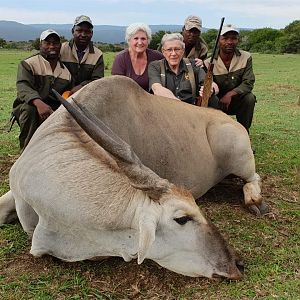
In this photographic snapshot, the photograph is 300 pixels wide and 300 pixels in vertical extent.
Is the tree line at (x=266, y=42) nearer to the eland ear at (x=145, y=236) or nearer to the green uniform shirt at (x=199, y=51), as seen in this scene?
the green uniform shirt at (x=199, y=51)

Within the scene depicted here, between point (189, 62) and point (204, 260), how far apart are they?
3518 millimetres

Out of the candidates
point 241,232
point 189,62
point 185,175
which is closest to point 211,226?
point 241,232

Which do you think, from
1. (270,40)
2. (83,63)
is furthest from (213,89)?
(270,40)

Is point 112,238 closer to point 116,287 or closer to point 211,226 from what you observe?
point 116,287

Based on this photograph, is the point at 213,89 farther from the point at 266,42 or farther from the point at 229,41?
the point at 266,42

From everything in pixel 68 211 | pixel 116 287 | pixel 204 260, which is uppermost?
pixel 68 211

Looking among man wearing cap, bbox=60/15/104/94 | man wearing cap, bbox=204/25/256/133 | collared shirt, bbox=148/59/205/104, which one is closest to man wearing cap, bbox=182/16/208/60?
man wearing cap, bbox=204/25/256/133

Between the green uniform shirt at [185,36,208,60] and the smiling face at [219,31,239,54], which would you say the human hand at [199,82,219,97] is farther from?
the green uniform shirt at [185,36,208,60]

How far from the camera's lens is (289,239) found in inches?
178

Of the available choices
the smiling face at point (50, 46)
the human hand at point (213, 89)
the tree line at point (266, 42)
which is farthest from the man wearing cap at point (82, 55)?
the tree line at point (266, 42)

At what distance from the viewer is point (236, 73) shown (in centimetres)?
731

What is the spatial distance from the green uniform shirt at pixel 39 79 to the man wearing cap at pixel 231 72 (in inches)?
74.6

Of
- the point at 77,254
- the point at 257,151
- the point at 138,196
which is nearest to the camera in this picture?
the point at 138,196

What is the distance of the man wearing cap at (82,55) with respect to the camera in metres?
6.82
